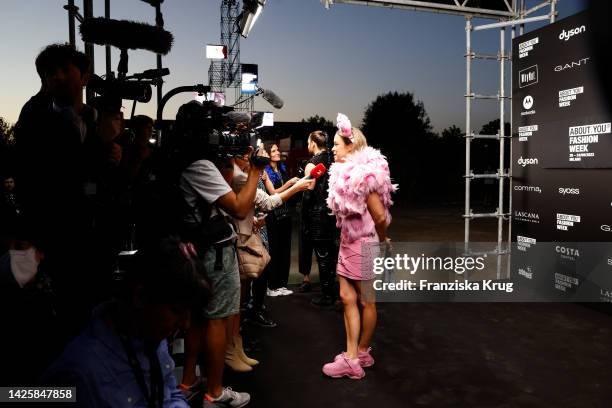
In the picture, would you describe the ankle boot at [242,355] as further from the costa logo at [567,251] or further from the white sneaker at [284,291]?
the costa logo at [567,251]

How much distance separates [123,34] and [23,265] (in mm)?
1493

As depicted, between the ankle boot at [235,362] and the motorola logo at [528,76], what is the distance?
177 inches

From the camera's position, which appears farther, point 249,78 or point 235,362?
point 249,78

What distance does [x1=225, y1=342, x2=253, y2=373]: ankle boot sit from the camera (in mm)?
3562

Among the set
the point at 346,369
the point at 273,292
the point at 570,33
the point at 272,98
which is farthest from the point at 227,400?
the point at 570,33

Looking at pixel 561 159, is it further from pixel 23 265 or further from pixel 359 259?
pixel 23 265

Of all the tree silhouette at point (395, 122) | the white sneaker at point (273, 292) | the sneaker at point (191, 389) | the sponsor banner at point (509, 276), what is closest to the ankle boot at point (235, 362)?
the sneaker at point (191, 389)

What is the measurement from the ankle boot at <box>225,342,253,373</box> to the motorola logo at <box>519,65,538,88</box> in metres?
4.51

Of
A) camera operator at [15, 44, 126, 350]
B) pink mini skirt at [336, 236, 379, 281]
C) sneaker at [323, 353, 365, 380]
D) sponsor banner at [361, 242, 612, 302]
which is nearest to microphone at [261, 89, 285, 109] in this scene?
sponsor banner at [361, 242, 612, 302]

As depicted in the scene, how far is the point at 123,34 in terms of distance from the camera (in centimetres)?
271

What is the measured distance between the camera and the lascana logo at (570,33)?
488 centimetres

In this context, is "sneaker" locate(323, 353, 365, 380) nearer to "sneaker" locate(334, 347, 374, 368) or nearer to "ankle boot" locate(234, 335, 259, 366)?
"sneaker" locate(334, 347, 374, 368)

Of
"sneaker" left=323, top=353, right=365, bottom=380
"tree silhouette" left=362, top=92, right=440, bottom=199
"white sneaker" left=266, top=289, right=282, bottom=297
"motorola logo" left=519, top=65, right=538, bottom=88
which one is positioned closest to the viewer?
"sneaker" left=323, top=353, right=365, bottom=380

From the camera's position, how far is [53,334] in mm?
1872
